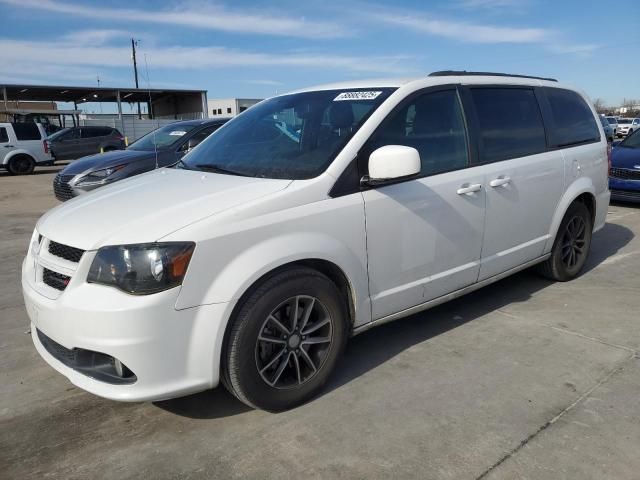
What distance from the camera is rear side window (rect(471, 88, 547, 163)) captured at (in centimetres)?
377

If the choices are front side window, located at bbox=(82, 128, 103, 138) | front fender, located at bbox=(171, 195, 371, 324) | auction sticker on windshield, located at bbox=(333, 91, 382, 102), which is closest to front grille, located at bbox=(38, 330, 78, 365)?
front fender, located at bbox=(171, 195, 371, 324)

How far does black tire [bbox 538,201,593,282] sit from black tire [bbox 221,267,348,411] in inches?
104

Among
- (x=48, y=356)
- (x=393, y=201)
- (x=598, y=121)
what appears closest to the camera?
(x=48, y=356)

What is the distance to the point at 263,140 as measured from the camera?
3.51m

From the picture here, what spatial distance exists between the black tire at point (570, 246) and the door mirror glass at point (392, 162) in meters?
2.39

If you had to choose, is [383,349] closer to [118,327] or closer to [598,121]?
[118,327]

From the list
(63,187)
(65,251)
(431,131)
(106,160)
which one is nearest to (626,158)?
(431,131)

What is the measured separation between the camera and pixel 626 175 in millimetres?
8594

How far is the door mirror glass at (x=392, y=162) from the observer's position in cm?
282

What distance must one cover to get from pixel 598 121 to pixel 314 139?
3.38m

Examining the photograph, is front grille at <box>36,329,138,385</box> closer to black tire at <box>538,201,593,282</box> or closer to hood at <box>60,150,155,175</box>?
black tire at <box>538,201,593,282</box>

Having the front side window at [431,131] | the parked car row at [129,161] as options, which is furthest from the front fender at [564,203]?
the parked car row at [129,161]

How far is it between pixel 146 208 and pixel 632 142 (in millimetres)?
9576

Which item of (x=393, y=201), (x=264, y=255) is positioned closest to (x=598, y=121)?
(x=393, y=201)
